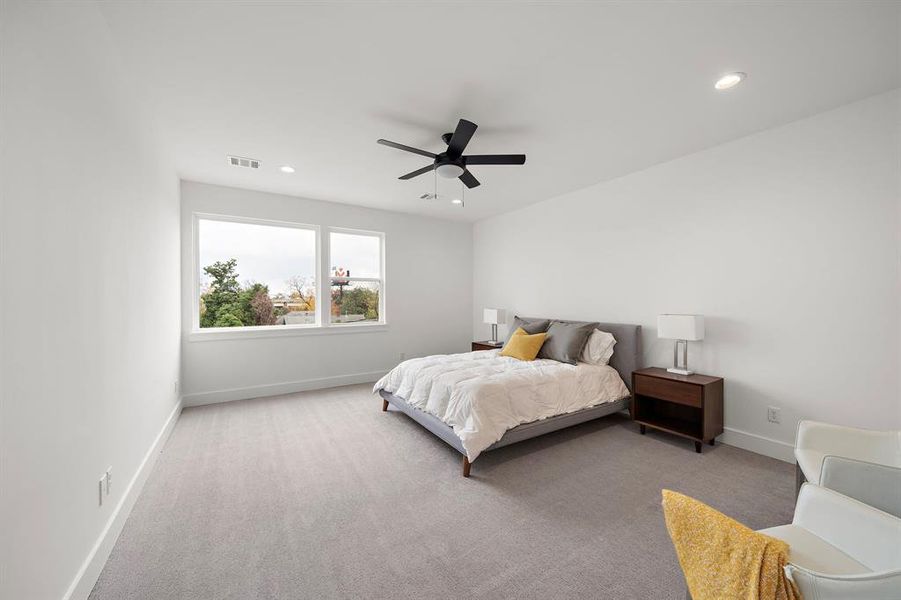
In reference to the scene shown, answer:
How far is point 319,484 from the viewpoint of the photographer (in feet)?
8.28

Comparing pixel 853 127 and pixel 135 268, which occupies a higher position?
pixel 853 127

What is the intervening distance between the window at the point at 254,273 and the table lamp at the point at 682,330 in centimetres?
443

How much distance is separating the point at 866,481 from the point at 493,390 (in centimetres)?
198

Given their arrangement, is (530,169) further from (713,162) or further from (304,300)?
(304,300)

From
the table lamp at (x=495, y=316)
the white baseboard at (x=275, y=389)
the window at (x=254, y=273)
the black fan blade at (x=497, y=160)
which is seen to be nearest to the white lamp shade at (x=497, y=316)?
the table lamp at (x=495, y=316)

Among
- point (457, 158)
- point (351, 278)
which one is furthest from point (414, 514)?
point (351, 278)

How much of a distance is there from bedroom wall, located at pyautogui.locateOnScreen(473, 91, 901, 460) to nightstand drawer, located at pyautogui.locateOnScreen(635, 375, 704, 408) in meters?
0.48

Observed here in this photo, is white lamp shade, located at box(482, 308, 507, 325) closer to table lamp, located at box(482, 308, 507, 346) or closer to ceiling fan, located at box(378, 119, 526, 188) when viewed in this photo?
table lamp, located at box(482, 308, 507, 346)

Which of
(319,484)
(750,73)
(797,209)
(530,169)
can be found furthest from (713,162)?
(319,484)

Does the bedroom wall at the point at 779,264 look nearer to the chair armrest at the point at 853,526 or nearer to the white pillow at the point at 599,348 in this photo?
the white pillow at the point at 599,348

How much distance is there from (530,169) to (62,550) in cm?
423

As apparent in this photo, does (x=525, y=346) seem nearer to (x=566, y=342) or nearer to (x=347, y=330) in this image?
(x=566, y=342)

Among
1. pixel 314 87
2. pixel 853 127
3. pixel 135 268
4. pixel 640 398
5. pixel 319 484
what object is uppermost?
pixel 314 87

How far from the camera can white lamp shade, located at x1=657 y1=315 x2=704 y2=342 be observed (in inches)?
123
